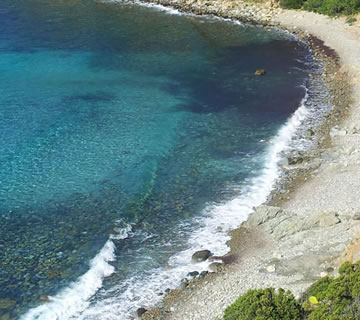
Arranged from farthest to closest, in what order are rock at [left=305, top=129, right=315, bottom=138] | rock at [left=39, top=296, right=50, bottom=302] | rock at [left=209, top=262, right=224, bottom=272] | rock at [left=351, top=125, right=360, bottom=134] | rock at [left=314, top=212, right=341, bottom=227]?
rock at [left=305, top=129, right=315, bottom=138] → rock at [left=351, top=125, right=360, bottom=134] → rock at [left=314, top=212, right=341, bottom=227] → rock at [left=209, top=262, right=224, bottom=272] → rock at [left=39, top=296, right=50, bottom=302]

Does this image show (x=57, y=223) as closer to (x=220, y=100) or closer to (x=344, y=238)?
(x=344, y=238)

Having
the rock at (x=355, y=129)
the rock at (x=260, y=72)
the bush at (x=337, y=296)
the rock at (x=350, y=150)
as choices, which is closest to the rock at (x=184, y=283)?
the bush at (x=337, y=296)

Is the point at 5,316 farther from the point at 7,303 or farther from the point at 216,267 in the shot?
the point at 216,267

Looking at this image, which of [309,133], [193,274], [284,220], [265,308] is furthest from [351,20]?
[265,308]

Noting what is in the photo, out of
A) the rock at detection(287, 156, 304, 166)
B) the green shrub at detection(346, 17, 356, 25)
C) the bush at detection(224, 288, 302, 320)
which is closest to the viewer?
the bush at detection(224, 288, 302, 320)

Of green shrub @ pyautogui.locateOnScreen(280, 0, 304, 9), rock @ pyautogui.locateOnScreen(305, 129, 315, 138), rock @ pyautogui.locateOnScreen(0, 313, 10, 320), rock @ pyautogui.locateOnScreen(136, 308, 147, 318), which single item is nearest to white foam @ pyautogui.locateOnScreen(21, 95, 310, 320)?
rock @ pyautogui.locateOnScreen(136, 308, 147, 318)

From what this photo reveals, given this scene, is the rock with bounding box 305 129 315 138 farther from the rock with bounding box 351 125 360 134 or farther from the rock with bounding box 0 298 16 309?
the rock with bounding box 0 298 16 309

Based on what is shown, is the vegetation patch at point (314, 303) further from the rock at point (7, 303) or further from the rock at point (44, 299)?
the rock at point (7, 303)
